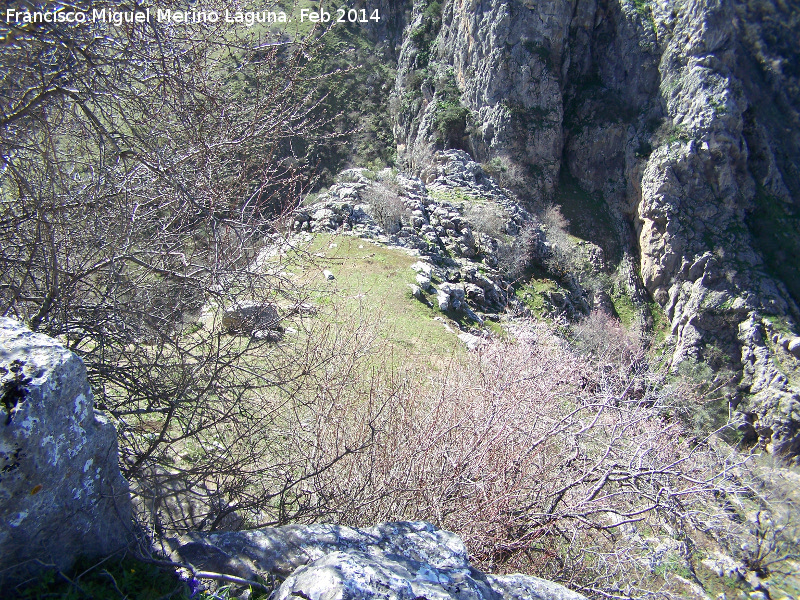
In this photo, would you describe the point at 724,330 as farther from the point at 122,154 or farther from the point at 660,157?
the point at 122,154

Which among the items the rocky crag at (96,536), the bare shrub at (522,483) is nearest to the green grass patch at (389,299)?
the bare shrub at (522,483)

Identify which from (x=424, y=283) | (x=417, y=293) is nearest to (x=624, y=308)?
(x=424, y=283)

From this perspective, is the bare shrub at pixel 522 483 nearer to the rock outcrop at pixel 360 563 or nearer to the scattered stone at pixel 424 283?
the rock outcrop at pixel 360 563

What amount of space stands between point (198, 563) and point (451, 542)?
110 centimetres

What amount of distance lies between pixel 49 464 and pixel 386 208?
13686mm

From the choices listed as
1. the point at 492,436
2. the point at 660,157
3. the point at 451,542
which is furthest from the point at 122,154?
the point at 660,157

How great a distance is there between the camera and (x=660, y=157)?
25.8 meters

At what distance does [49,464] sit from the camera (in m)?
1.53

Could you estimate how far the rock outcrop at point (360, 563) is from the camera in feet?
4.75

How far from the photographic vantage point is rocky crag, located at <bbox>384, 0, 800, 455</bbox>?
869 inches

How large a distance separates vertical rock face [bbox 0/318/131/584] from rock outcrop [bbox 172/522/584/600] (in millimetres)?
428

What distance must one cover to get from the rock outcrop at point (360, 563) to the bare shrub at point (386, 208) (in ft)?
40.9

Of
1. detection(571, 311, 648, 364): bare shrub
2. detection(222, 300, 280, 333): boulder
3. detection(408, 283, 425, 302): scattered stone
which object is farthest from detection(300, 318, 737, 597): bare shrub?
detection(408, 283, 425, 302): scattered stone

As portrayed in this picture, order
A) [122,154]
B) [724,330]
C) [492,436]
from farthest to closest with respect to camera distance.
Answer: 1. [724,330]
2. [492,436]
3. [122,154]
